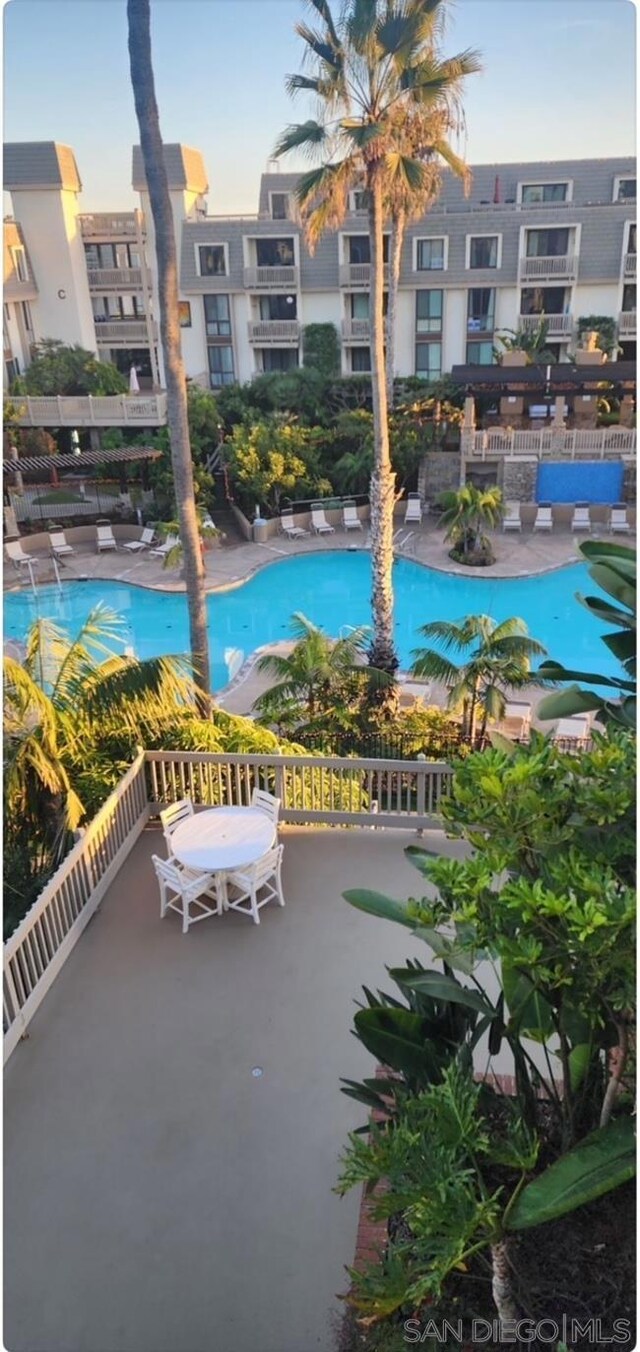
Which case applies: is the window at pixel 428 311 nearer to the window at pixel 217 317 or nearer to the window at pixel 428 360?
the window at pixel 428 360

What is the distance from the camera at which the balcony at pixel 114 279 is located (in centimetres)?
3338

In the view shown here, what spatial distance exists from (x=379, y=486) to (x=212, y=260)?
→ 19549mm

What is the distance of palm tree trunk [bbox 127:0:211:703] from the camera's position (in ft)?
29.9

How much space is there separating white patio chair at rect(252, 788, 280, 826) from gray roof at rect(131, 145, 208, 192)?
103 ft

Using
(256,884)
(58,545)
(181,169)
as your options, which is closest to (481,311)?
(181,169)

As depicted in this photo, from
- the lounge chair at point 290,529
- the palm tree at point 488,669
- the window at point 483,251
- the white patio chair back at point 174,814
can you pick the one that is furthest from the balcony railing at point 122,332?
the white patio chair back at point 174,814

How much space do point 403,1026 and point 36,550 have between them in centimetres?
2101

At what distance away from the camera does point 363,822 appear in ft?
26.2

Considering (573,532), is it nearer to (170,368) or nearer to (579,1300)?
(170,368)

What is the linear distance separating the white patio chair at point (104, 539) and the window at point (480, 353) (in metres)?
14.8

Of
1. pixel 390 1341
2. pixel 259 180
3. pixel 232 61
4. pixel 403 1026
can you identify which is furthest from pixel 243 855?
pixel 259 180

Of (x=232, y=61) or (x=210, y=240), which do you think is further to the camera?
(x=210, y=240)

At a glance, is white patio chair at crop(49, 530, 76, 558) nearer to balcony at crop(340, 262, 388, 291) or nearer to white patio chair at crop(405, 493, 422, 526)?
white patio chair at crop(405, 493, 422, 526)

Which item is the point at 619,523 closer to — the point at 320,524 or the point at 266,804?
the point at 320,524
